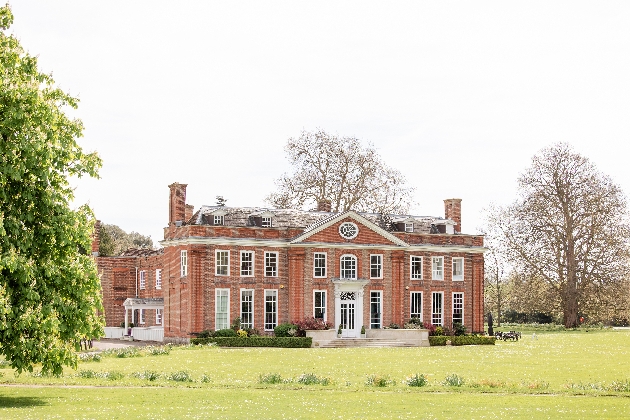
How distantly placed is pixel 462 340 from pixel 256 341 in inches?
470

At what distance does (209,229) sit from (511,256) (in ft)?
93.7

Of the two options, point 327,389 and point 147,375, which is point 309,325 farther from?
point 327,389

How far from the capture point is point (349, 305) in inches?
2083

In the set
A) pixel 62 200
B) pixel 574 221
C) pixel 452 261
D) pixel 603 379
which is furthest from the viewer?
pixel 574 221

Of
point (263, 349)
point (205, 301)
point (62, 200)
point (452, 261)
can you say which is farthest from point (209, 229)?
point (62, 200)

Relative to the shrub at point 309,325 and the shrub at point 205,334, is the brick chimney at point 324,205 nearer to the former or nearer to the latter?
the shrub at point 309,325

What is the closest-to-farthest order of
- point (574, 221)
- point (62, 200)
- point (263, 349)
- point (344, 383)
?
point (62, 200), point (344, 383), point (263, 349), point (574, 221)

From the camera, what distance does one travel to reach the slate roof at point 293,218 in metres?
52.1

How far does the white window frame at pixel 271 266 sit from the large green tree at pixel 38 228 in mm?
30455

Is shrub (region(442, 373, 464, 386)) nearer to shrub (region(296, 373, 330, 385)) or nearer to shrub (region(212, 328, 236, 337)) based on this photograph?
shrub (region(296, 373, 330, 385))

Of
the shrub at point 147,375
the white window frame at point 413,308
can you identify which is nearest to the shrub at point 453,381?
the shrub at point 147,375

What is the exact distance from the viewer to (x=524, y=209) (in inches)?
2704

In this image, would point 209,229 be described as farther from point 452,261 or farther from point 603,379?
point 603,379

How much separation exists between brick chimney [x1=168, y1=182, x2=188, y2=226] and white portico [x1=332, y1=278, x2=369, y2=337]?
9.71 metres
